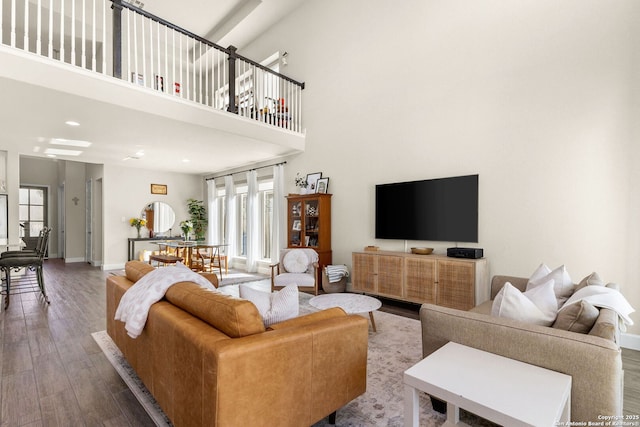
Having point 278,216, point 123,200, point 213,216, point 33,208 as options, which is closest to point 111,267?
point 123,200

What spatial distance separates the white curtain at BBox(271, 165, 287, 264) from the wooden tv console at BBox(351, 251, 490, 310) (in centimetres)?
215

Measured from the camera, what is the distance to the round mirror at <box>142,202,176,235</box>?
26.9 feet

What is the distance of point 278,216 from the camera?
649 cm

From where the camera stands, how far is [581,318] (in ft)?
5.14

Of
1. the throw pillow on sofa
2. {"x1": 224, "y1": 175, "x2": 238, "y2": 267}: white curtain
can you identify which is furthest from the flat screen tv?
{"x1": 224, "y1": 175, "x2": 238, "y2": 267}: white curtain

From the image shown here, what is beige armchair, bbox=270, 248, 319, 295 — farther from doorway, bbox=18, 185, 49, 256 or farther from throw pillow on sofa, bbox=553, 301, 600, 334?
doorway, bbox=18, 185, 49, 256

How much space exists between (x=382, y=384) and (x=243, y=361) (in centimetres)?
140

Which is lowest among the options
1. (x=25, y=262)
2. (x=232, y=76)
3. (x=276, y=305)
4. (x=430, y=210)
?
(x=25, y=262)

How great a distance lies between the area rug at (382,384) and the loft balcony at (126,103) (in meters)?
2.70

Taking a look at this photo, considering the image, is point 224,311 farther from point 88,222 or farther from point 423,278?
point 88,222

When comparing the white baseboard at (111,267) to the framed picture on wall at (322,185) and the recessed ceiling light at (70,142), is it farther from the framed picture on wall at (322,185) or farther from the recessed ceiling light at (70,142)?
the framed picture on wall at (322,185)

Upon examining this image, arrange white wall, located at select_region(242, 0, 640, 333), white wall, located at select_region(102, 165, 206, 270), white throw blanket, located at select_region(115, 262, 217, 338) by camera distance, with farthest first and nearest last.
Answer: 1. white wall, located at select_region(102, 165, 206, 270)
2. white wall, located at select_region(242, 0, 640, 333)
3. white throw blanket, located at select_region(115, 262, 217, 338)

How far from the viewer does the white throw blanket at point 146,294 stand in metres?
1.85

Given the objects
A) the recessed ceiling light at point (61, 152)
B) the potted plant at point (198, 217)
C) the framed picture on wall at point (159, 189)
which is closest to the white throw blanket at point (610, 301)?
the recessed ceiling light at point (61, 152)
